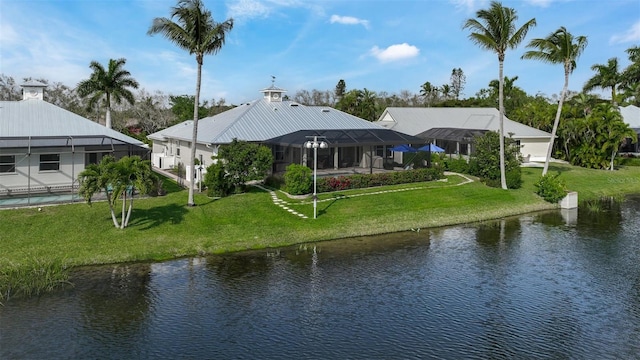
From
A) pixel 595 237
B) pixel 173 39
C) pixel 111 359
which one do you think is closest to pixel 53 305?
pixel 111 359

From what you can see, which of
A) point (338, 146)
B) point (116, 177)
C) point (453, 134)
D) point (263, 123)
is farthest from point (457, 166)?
point (116, 177)

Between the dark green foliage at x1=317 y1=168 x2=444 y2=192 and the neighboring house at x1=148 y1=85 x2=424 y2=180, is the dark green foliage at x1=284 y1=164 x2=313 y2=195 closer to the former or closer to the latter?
the dark green foliage at x1=317 y1=168 x2=444 y2=192

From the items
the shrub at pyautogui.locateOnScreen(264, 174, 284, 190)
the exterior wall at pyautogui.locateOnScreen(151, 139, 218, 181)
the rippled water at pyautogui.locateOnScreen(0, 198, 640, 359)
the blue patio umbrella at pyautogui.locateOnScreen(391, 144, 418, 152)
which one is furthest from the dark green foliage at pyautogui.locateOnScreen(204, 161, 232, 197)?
the blue patio umbrella at pyautogui.locateOnScreen(391, 144, 418, 152)

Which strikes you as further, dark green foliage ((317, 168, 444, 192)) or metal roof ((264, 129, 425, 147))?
metal roof ((264, 129, 425, 147))

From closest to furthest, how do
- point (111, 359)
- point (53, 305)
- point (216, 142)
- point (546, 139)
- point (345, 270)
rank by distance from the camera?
point (111, 359), point (53, 305), point (345, 270), point (216, 142), point (546, 139)

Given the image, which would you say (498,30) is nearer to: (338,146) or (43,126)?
(338,146)

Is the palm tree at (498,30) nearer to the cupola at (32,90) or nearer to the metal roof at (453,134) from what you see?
the metal roof at (453,134)

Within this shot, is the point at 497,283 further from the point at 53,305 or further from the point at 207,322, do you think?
the point at 53,305
